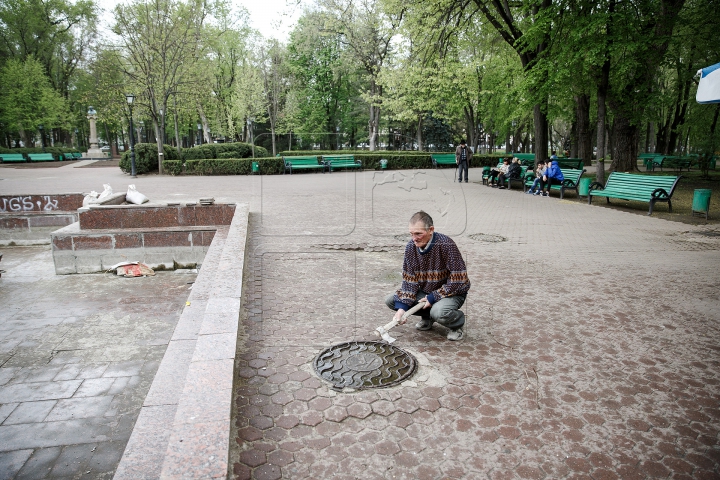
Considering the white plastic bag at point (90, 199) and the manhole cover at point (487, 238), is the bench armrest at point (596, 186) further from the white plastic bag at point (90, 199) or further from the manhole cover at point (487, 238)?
the white plastic bag at point (90, 199)

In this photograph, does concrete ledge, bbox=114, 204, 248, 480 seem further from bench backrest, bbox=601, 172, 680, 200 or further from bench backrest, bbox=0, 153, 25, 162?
bench backrest, bbox=0, 153, 25, 162

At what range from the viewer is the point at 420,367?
150 inches

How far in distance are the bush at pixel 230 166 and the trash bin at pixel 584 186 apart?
1669 centimetres

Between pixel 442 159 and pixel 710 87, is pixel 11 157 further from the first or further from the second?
pixel 710 87

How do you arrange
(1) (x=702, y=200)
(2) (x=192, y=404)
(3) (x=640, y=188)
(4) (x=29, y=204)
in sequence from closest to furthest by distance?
1. (2) (x=192, y=404)
2. (1) (x=702, y=200)
3. (4) (x=29, y=204)
4. (3) (x=640, y=188)

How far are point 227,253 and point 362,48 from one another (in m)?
33.5

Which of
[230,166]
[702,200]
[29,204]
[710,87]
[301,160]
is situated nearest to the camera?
[710,87]

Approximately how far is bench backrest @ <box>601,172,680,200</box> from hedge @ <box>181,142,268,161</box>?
2193cm

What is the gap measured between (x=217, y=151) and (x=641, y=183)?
76.4 feet

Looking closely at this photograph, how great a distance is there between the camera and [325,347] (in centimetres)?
414

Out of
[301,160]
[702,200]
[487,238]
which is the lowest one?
[487,238]

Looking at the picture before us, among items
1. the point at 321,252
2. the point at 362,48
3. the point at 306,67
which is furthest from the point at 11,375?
the point at 306,67

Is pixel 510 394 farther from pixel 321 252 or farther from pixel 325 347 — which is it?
pixel 321 252

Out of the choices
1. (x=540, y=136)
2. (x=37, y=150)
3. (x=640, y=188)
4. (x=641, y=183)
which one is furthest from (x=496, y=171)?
(x=37, y=150)
